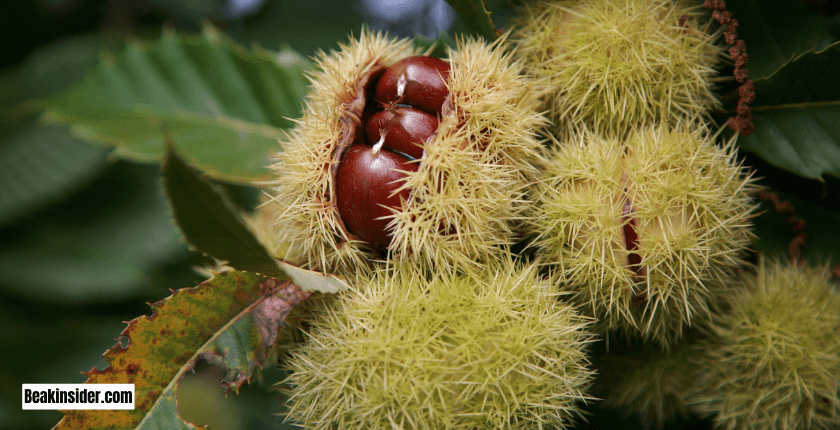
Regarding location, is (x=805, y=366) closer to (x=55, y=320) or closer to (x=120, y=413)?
(x=120, y=413)

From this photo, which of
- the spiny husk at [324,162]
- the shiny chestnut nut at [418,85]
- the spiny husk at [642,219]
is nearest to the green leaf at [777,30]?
the spiny husk at [642,219]

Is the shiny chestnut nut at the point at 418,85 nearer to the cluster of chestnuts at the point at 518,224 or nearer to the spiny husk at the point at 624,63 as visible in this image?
the cluster of chestnuts at the point at 518,224

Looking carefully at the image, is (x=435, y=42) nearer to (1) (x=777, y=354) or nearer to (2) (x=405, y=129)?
(2) (x=405, y=129)

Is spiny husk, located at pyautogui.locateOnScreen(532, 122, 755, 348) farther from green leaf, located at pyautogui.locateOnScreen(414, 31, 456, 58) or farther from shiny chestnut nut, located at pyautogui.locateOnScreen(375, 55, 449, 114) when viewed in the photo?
green leaf, located at pyautogui.locateOnScreen(414, 31, 456, 58)

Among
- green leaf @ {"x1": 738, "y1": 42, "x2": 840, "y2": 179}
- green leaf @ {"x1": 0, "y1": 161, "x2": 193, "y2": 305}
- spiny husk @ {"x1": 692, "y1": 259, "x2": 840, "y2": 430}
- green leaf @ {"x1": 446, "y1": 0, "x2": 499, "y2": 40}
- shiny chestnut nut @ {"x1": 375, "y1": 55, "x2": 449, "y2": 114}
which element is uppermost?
green leaf @ {"x1": 446, "y1": 0, "x2": 499, "y2": 40}

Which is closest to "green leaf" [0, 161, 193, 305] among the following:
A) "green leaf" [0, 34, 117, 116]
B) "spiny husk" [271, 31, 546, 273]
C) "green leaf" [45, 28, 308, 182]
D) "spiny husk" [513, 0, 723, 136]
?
"green leaf" [0, 34, 117, 116]

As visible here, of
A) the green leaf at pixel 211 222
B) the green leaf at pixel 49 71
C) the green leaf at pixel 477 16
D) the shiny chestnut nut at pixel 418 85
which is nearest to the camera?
the green leaf at pixel 211 222
